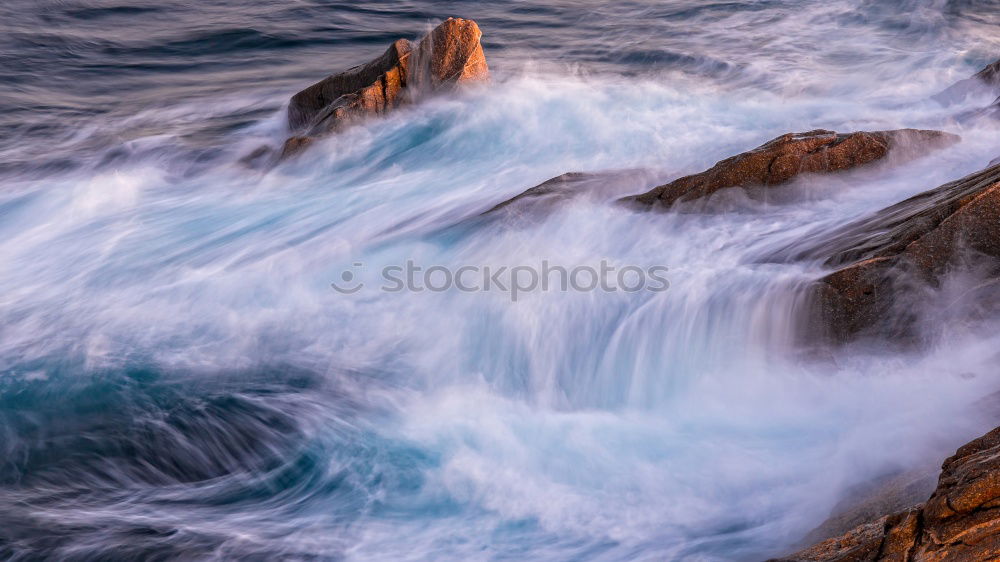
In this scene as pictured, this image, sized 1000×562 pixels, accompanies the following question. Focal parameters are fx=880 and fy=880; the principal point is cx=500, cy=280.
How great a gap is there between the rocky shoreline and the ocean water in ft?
0.44

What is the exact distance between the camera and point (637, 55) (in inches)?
555

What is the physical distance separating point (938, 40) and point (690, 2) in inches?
219

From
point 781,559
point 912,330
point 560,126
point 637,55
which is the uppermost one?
point 637,55

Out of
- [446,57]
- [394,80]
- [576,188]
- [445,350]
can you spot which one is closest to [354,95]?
[394,80]

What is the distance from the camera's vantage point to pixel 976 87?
9586mm

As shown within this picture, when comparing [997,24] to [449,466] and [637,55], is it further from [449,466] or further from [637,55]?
[449,466]

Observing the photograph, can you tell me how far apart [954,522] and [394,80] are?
8474 mm

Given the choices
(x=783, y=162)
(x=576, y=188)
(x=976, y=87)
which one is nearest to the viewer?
(x=783, y=162)

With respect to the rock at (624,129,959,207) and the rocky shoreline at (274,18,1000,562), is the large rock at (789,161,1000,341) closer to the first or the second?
the rocky shoreline at (274,18,1000,562)

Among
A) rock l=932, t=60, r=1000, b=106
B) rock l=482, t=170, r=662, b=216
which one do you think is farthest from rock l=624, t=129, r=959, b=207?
rock l=932, t=60, r=1000, b=106

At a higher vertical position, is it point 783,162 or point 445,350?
point 783,162

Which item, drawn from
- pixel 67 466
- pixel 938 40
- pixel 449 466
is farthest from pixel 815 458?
pixel 938 40

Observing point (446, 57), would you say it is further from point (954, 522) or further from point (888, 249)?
point (954, 522)

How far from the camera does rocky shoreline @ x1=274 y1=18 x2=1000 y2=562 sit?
2947mm
